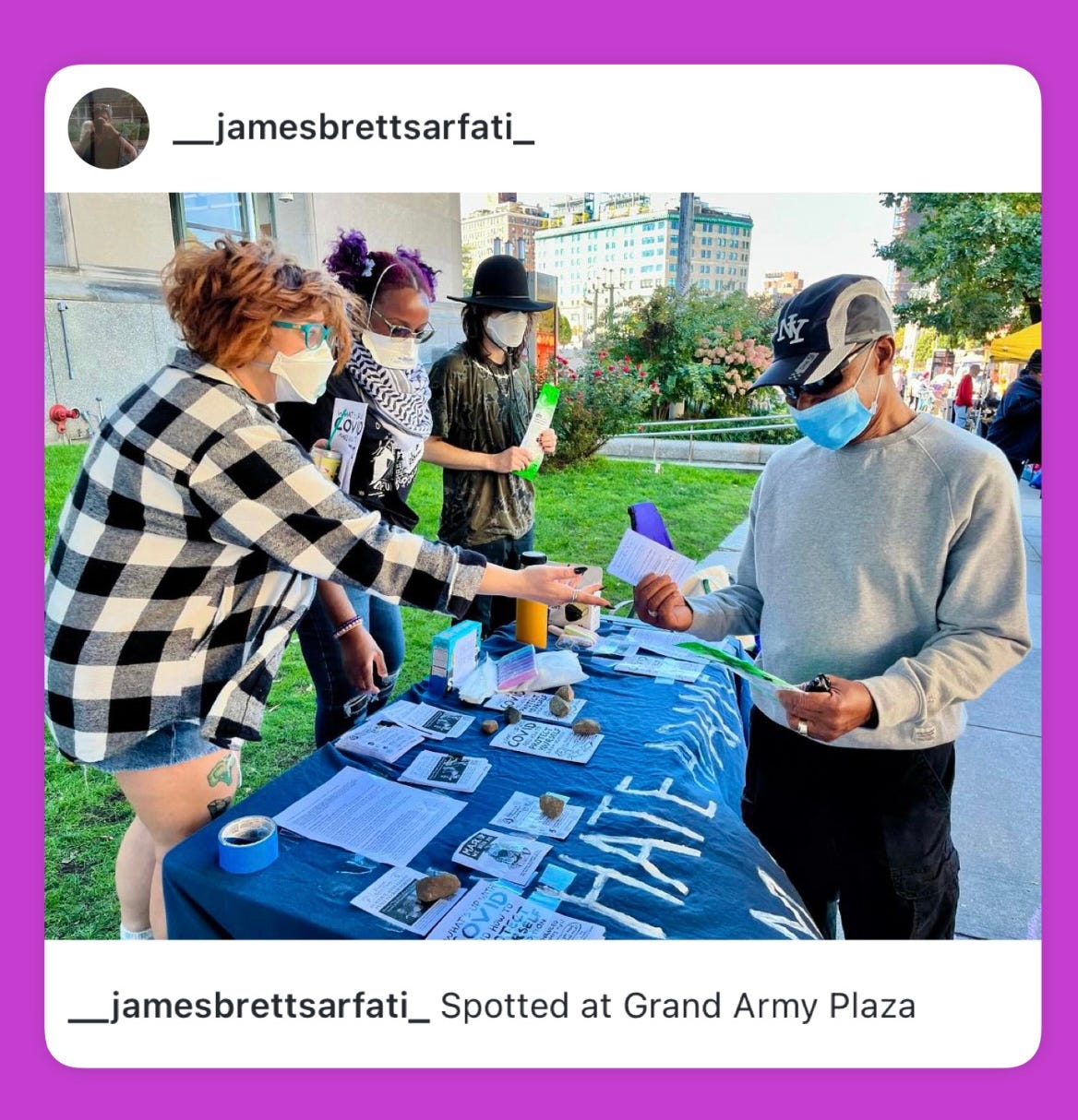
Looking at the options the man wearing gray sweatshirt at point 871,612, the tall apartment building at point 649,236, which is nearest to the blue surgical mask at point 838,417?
the man wearing gray sweatshirt at point 871,612

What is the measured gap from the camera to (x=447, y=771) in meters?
1.37

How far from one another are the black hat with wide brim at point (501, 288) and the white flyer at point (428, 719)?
1.51 m

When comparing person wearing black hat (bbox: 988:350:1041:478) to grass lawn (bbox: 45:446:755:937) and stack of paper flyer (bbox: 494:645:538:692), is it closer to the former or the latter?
stack of paper flyer (bbox: 494:645:538:692)

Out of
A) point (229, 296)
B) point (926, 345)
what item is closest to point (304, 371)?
point (229, 296)

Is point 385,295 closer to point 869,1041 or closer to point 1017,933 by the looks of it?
point 869,1041

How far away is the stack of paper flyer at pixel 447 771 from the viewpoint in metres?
1.33

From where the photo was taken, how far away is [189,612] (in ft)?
3.71

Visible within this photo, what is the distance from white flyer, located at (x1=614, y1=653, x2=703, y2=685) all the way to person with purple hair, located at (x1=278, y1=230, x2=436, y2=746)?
2.20 ft

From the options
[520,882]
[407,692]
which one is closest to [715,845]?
[520,882]

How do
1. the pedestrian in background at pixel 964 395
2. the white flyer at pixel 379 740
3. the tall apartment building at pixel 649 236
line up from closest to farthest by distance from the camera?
1. the white flyer at pixel 379 740
2. the tall apartment building at pixel 649 236
3. the pedestrian in background at pixel 964 395

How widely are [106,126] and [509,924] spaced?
1.39 meters

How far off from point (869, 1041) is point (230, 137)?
5.79 ft

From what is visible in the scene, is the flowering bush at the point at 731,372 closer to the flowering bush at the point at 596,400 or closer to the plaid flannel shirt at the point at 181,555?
the flowering bush at the point at 596,400

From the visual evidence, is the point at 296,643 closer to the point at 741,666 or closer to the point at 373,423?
the point at 373,423
